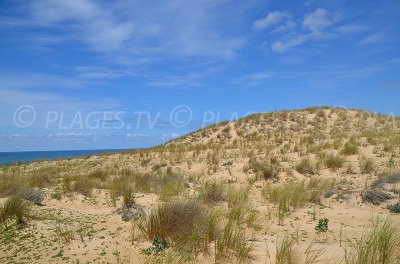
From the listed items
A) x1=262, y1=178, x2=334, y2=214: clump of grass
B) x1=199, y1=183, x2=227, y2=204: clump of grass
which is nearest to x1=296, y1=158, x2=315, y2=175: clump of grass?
x1=262, y1=178, x2=334, y2=214: clump of grass

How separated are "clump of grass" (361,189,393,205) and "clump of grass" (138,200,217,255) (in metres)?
4.63

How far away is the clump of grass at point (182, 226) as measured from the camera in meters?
5.36

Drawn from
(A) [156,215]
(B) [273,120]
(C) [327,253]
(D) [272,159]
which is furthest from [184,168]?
(B) [273,120]

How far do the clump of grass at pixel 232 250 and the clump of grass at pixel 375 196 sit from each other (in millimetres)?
4912

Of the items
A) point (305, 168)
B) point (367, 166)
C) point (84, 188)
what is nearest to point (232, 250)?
point (84, 188)

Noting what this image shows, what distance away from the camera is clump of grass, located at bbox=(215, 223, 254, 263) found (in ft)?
16.3

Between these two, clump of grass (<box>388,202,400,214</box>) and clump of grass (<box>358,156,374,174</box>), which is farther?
clump of grass (<box>358,156,374,174</box>)

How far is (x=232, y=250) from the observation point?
5.20 meters

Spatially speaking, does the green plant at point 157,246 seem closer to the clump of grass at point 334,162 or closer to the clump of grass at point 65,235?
the clump of grass at point 65,235

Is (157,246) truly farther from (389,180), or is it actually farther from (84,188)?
(389,180)

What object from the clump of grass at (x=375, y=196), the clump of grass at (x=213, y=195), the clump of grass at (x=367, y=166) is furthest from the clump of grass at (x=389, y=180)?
the clump of grass at (x=213, y=195)

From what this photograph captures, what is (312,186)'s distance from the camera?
10.7 metres

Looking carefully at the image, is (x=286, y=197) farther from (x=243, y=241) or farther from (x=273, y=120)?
(x=273, y=120)

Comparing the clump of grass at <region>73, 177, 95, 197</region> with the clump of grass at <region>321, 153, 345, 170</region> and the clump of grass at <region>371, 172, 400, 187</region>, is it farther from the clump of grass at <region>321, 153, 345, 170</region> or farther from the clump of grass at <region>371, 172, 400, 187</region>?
the clump of grass at <region>321, 153, 345, 170</region>
